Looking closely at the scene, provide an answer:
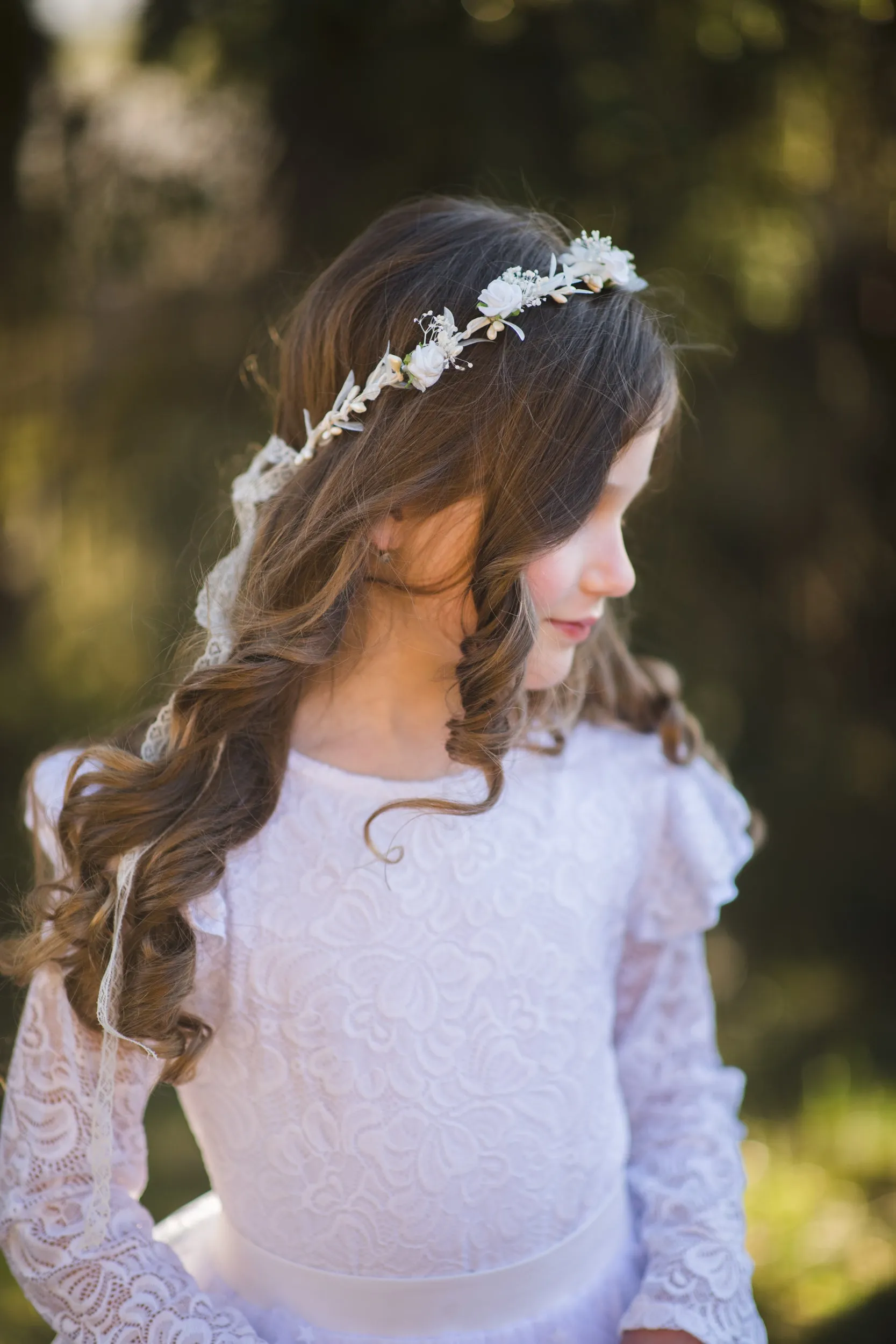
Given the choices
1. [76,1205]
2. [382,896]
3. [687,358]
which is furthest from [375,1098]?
[687,358]

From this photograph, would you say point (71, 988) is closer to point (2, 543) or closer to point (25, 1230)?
point (25, 1230)

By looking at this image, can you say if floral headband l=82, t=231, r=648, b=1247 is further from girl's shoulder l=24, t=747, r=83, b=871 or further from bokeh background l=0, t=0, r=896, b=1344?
bokeh background l=0, t=0, r=896, b=1344

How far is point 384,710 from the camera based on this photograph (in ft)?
4.19

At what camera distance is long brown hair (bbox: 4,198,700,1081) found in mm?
1127

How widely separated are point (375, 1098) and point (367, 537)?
1.94ft

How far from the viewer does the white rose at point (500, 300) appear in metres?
1.10

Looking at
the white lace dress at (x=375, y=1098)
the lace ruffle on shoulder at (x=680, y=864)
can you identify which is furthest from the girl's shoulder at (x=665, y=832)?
the white lace dress at (x=375, y=1098)

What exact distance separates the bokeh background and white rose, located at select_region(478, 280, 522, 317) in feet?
1.70

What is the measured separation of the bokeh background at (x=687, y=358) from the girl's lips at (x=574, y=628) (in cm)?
50

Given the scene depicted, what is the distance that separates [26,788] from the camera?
4.20ft

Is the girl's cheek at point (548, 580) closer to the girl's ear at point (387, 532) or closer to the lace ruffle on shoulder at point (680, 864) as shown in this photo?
the girl's ear at point (387, 532)

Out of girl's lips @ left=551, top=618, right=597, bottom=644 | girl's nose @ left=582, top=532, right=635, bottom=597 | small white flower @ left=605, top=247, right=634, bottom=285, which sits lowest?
girl's lips @ left=551, top=618, right=597, bottom=644

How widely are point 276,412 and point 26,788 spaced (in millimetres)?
529

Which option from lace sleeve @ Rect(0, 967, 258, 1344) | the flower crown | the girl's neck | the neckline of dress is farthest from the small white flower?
lace sleeve @ Rect(0, 967, 258, 1344)
